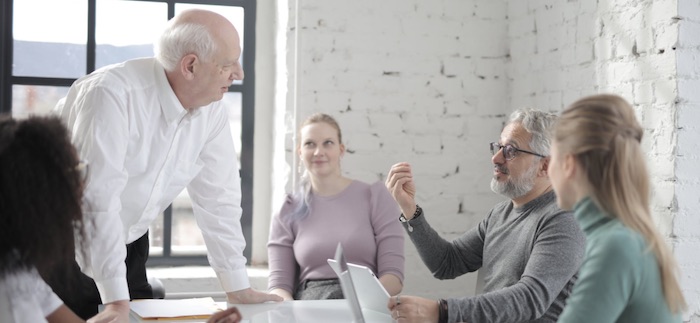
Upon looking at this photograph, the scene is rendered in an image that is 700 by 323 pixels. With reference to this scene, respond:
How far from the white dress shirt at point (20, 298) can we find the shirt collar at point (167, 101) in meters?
0.99

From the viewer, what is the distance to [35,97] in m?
3.75

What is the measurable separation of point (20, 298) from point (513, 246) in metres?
1.41

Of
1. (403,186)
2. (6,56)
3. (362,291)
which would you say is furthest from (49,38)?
(362,291)

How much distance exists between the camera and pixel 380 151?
3801 mm

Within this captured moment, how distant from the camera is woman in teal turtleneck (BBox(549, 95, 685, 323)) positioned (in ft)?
4.57

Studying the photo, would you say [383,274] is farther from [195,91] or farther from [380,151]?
[195,91]

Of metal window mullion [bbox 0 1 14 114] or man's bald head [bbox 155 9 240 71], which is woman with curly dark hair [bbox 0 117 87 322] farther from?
metal window mullion [bbox 0 1 14 114]

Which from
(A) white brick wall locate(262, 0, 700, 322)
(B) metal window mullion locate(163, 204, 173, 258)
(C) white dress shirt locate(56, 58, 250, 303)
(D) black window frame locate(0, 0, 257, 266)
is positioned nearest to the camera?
(C) white dress shirt locate(56, 58, 250, 303)

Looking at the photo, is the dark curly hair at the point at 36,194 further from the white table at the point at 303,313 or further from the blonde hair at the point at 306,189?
the blonde hair at the point at 306,189

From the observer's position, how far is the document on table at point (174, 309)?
220cm

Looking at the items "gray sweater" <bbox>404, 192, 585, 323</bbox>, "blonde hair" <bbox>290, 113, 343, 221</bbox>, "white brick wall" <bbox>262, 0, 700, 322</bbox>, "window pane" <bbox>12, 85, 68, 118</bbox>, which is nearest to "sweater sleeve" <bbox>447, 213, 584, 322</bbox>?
"gray sweater" <bbox>404, 192, 585, 323</bbox>

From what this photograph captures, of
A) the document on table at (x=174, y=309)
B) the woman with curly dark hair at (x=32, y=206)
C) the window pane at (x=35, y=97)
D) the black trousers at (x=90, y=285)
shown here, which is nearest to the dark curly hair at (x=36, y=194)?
the woman with curly dark hair at (x=32, y=206)

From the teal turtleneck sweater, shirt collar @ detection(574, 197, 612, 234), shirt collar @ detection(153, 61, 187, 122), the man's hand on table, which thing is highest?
shirt collar @ detection(153, 61, 187, 122)

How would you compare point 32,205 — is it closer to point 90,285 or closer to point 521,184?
point 90,285
